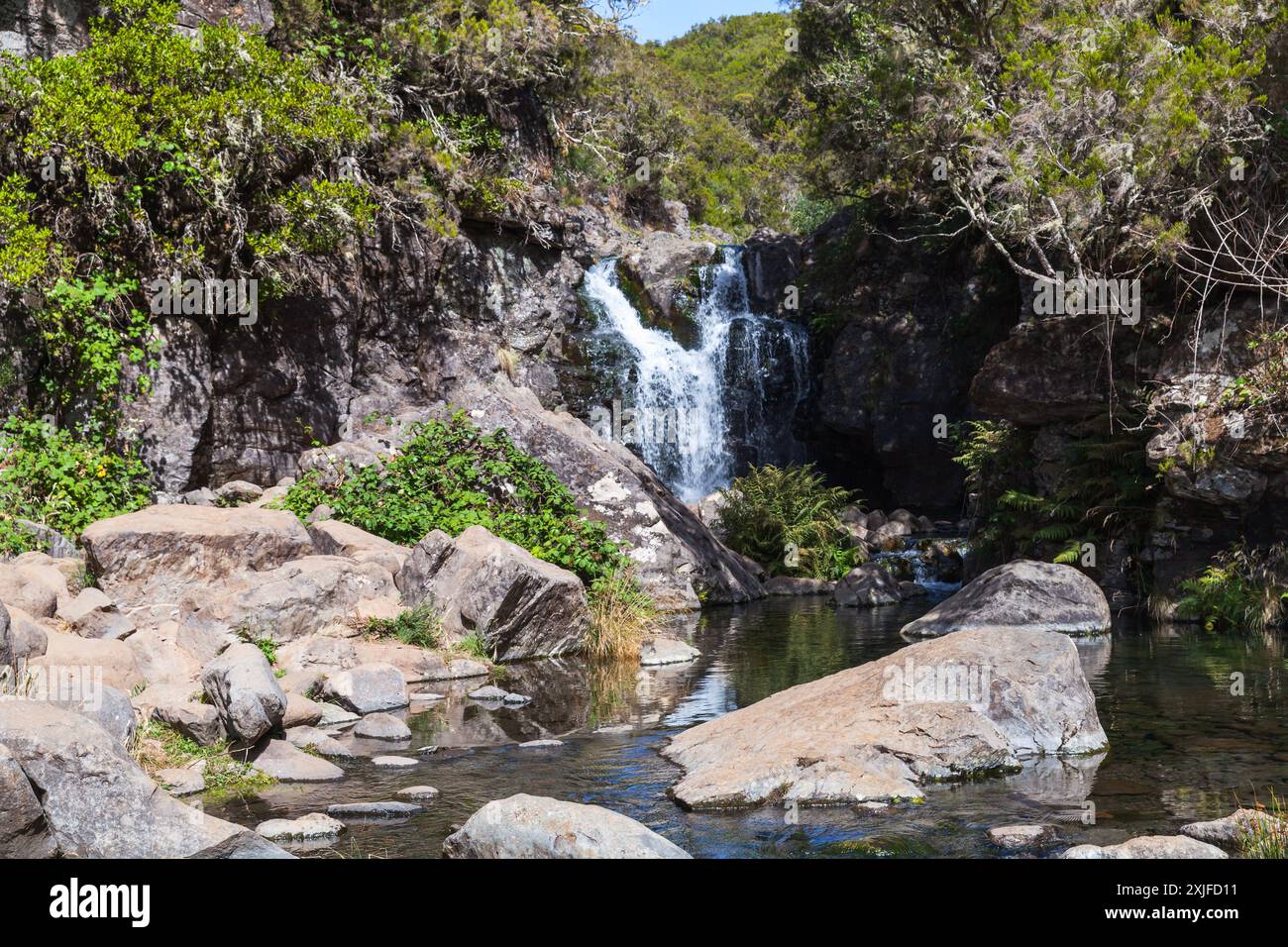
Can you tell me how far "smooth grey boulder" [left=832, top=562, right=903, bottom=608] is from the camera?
1702cm

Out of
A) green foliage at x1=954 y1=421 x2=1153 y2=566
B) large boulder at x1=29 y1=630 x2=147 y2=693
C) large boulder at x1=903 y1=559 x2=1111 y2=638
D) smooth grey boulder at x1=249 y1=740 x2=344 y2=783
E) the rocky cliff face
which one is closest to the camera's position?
smooth grey boulder at x1=249 y1=740 x2=344 y2=783

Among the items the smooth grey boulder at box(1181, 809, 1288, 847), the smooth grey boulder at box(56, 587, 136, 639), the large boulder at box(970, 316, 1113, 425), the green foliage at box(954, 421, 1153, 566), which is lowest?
the smooth grey boulder at box(1181, 809, 1288, 847)

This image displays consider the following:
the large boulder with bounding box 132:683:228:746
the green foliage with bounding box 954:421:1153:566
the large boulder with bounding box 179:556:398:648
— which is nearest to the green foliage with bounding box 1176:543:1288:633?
the green foliage with bounding box 954:421:1153:566

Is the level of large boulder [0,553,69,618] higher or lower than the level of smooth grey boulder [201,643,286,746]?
higher

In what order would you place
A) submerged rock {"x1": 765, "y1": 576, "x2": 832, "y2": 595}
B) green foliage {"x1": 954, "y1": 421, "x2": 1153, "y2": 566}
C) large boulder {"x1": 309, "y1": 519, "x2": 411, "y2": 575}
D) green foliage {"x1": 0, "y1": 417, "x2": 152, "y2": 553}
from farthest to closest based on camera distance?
submerged rock {"x1": 765, "y1": 576, "x2": 832, "y2": 595} < green foliage {"x1": 954, "y1": 421, "x2": 1153, "y2": 566} < green foliage {"x1": 0, "y1": 417, "x2": 152, "y2": 553} < large boulder {"x1": 309, "y1": 519, "x2": 411, "y2": 575}

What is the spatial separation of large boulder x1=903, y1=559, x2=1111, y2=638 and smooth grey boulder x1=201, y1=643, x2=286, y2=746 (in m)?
8.09

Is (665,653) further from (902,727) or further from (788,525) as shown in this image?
(788,525)

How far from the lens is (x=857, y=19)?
858 inches

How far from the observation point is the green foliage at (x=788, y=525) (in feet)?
65.5

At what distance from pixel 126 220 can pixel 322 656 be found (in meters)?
8.38

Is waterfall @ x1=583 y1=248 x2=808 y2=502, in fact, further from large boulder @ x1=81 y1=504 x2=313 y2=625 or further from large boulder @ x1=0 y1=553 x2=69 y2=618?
large boulder @ x1=0 y1=553 x2=69 y2=618

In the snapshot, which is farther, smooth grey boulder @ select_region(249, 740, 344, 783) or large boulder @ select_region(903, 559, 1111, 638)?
large boulder @ select_region(903, 559, 1111, 638)

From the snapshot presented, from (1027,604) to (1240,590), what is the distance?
2.70 m
